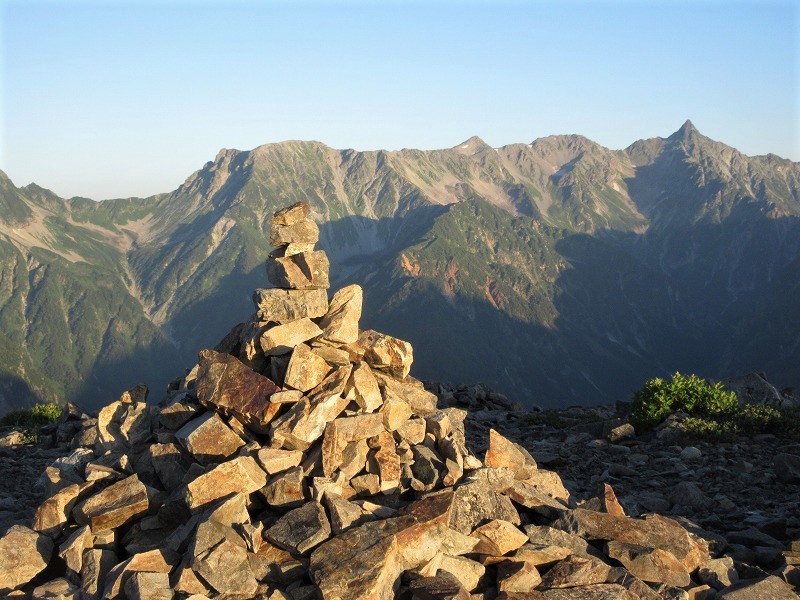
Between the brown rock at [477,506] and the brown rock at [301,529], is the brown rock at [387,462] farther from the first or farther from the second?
the brown rock at [301,529]

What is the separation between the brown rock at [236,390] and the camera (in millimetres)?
18125

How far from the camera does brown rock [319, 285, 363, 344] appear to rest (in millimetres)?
20109

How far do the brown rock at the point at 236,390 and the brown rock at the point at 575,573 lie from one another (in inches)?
295

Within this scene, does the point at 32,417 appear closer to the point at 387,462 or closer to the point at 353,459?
the point at 353,459

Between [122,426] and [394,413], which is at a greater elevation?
[394,413]

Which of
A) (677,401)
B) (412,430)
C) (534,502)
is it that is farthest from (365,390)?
(677,401)

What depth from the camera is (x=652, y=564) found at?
16.0 metres

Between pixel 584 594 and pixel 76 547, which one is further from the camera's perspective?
pixel 76 547

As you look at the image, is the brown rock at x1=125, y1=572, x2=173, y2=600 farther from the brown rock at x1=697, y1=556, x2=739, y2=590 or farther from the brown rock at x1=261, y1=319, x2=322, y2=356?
the brown rock at x1=697, y1=556, x2=739, y2=590

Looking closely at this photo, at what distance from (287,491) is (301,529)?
4.83ft

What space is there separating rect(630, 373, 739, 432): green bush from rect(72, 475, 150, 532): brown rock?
2356cm

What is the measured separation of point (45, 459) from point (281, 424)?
15.7m

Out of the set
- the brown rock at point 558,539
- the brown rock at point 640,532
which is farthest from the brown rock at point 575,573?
the brown rock at point 640,532

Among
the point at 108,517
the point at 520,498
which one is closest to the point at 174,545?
the point at 108,517
